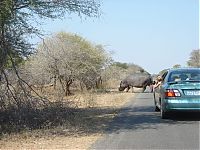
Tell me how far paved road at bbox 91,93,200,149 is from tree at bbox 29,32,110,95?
14634mm

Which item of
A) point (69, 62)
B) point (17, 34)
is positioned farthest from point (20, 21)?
point (69, 62)

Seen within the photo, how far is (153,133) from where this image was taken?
11773mm

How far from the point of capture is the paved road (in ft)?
33.1

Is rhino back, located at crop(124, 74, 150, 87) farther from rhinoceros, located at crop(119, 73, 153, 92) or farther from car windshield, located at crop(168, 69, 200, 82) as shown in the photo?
car windshield, located at crop(168, 69, 200, 82)

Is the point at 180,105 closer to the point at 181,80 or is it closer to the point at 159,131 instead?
the point at 181,80

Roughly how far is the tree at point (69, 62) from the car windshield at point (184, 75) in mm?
14260

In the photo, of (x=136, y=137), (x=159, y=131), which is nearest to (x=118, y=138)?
(x=136, y=137)

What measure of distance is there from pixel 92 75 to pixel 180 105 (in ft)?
82.8

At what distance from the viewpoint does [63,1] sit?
558 inches

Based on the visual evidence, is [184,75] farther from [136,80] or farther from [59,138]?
[136,80]

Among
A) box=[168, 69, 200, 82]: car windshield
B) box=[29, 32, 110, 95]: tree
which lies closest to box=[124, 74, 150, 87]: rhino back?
box=[29, 32, 110, 95]: tree

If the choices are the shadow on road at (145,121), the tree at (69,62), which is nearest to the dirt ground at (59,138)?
the shadow on road at (145,121)

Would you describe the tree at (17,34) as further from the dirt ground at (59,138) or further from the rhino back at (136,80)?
the rhino back at (136,80)

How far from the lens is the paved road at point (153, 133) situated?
1009cm
